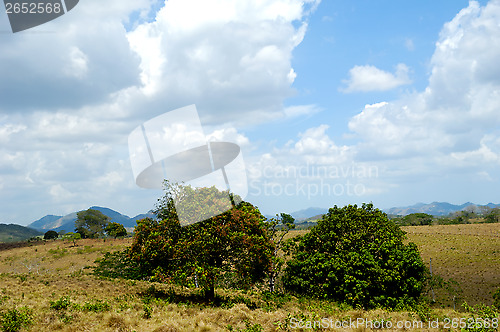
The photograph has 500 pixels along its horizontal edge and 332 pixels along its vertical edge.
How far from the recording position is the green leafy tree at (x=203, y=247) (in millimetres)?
A: 20297

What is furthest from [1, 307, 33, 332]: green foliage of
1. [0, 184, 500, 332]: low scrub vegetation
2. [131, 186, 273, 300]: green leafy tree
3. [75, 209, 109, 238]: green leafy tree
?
[75, 209, 109, 238]: green leafy tree

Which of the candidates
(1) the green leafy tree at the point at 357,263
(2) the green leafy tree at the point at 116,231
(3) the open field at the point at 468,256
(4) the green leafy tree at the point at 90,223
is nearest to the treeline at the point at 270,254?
(1) the green leafy tree at the point at 357,263

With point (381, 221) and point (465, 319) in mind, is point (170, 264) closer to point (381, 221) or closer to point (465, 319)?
point (465, 319)

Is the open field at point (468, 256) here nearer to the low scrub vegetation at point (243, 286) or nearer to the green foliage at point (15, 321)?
the low scrub vegetation at point (243, 286)

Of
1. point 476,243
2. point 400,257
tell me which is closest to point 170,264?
point 400,257

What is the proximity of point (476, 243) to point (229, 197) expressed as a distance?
82666mm

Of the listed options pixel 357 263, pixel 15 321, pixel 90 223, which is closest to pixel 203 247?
pixel 15 321

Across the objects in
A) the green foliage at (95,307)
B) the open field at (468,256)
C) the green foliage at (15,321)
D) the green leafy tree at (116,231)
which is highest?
the green foliage at (15,321)

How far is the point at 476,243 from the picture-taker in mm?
80250

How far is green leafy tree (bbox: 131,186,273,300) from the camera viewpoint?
20.3 metres

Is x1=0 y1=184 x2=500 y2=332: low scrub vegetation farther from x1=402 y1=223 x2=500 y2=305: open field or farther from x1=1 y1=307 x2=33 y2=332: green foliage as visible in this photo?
x1=402 y1=223 x2=500 y2=305: open field

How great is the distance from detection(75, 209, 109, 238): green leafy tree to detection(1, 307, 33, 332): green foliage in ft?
396

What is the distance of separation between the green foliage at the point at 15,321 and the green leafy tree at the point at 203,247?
6695 millimetres

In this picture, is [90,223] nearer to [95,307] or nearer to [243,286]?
[243,286]
